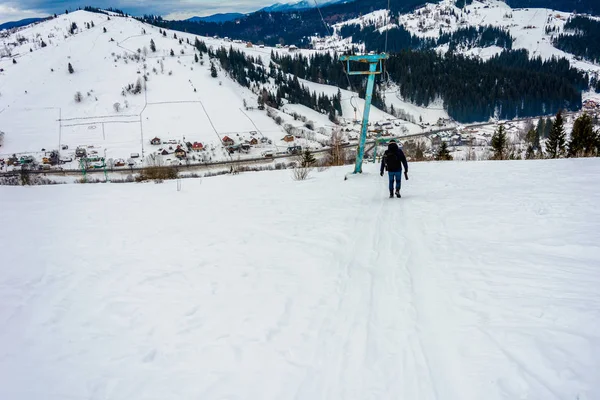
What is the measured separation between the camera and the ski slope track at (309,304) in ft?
11.0

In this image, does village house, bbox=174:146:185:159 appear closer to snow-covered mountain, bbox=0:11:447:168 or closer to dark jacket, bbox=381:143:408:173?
snow-covered mountain, bbox=0:11:447:168

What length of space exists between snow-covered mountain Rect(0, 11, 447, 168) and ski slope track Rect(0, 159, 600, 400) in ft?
218

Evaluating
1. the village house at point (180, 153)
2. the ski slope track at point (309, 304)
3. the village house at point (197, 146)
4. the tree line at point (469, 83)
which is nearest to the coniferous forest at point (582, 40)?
the tree line at point (469, 83)

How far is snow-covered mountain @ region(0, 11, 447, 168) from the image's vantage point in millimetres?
76750

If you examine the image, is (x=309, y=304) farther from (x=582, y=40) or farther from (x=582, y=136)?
(x=582, y=40)

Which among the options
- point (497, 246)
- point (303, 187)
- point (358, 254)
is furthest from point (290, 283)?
point (303, 187)

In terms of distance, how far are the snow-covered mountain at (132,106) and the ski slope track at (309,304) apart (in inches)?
2619

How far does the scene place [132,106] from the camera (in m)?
92.1

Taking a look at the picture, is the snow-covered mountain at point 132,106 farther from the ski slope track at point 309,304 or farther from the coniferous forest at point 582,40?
the coniferous forest at point 582,40

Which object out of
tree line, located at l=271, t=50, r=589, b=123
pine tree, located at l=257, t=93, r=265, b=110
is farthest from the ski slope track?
tree line, located at l=271, t=50, r=589, b=123

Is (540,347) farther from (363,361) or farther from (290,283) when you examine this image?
(290,283)

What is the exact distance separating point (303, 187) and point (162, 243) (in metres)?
7.84

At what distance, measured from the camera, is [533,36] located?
196 meters

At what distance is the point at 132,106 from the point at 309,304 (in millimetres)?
103276
